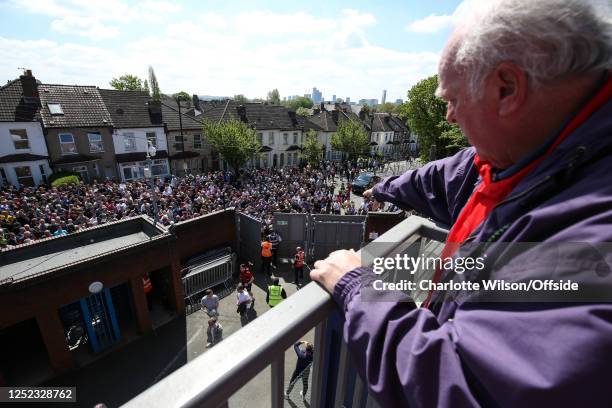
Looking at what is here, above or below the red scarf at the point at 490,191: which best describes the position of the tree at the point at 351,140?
below

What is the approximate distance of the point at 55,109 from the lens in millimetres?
23688

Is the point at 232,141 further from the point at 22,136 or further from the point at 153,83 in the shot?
the point at 153,83

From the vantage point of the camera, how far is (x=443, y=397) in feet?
2.50

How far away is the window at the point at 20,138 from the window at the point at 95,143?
368cm

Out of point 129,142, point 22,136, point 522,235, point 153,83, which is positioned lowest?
point 129,142

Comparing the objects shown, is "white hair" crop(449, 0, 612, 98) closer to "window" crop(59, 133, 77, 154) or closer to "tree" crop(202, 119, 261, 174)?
"tree" crop(202, 119, 261, 174)

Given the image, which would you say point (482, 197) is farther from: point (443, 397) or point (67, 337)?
point (67, 337)

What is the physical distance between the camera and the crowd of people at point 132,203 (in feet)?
44.7

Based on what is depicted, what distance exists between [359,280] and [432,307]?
342 mm

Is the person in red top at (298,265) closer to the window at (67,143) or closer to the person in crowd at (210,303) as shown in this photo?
the person in crowd at (210,303)

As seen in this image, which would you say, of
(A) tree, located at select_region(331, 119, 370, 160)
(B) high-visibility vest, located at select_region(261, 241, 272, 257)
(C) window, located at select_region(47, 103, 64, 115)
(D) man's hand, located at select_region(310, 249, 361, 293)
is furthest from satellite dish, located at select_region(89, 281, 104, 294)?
(A) tree, located at select_region(331, 119, 370, 160)

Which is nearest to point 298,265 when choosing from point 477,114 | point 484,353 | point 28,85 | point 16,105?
point 477,114

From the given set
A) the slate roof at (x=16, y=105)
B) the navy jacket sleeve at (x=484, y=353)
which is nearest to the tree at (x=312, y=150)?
the slate roof at (x=16, y=105)

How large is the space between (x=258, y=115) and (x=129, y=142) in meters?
14.8
